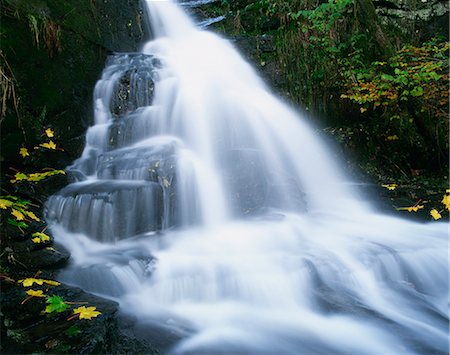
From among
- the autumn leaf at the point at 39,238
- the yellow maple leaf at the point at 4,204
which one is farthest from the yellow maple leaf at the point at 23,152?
the autumn leaf at the point at 39,238

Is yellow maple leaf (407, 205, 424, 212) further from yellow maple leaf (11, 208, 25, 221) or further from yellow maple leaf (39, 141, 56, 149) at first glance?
yellow maple leaf (39, 141, 56, 149)

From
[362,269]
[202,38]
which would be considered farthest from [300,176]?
[202,38]

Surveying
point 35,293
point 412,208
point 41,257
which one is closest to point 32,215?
point 41,257

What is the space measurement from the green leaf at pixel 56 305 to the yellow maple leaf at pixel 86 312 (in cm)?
10

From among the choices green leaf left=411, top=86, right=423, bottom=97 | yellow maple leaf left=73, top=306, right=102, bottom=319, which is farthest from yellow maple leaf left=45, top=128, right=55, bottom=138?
green leaf left=411, top=86, right=423, bottom=97

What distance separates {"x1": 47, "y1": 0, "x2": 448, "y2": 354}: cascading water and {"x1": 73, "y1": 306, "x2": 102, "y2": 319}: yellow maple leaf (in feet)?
1.48

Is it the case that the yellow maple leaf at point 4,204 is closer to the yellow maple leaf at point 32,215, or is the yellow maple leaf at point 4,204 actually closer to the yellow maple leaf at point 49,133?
the yellow maple leaf at point 32,215

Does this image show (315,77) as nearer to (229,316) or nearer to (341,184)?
(341,184)

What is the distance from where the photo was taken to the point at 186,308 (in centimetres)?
315

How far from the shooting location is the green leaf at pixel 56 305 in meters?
2.53

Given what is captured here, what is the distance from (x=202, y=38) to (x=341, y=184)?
17.2 ft

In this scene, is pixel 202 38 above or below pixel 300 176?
above

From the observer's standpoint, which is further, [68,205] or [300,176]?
[300,176]

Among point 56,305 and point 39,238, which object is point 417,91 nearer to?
point 39,238
